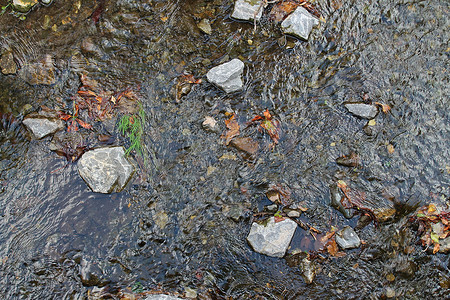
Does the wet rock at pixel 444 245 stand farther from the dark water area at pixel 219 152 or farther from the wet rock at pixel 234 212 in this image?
the wet rock at pixel 234 212

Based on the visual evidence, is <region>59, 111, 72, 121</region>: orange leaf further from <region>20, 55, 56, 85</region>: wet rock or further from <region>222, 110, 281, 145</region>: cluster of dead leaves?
<region>222, 110, 281, 145</region>: cluster of dead leaves

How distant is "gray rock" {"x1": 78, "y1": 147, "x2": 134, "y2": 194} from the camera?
11.6ft

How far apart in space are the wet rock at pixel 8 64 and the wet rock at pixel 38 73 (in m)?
0.12

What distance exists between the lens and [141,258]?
3418 mm

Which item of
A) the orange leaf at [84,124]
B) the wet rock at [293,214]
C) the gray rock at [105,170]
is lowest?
the wet rock at [293,214]

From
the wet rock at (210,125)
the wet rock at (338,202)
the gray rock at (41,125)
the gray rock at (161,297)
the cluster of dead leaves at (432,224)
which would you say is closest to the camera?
the gray rock at (161,297)

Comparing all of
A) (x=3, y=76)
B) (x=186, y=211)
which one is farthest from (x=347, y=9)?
(x=3, y=76)

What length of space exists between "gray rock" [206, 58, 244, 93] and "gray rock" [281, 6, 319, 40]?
2.71 ft

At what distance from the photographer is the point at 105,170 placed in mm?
3557

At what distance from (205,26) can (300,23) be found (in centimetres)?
130

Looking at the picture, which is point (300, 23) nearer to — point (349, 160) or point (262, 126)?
point (262, 126)

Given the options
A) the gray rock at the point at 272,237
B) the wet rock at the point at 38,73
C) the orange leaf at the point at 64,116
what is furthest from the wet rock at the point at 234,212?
the wet rock at the point at 38,73

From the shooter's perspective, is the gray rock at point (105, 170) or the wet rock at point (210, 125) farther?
the wet rock at point (210, 125)

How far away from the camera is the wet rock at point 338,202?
11.3ft
